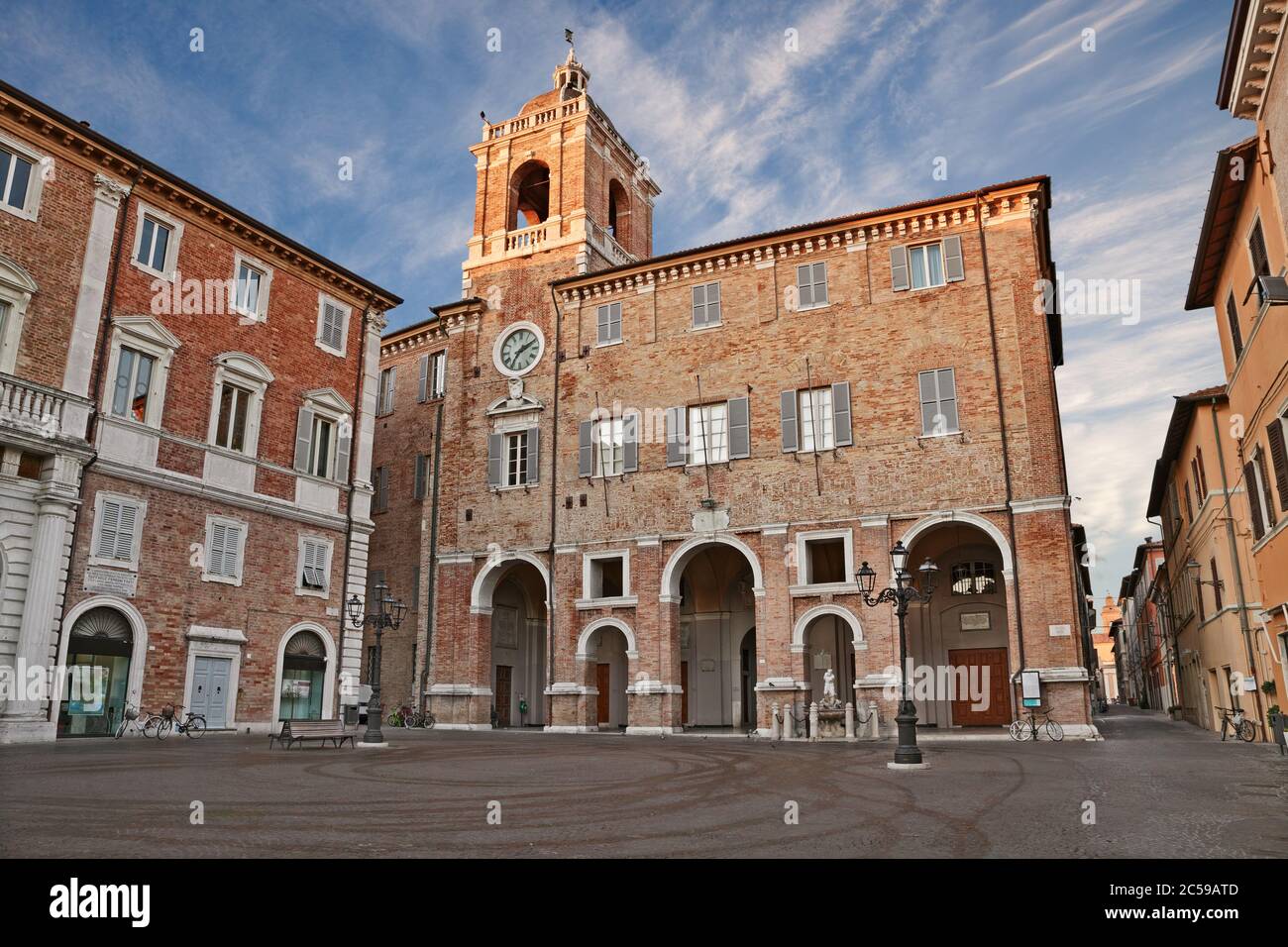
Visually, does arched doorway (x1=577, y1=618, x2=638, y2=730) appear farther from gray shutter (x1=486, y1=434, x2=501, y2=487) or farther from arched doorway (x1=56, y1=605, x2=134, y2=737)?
arched doorway (x1=56, y1=605, x2=134, y2=737)

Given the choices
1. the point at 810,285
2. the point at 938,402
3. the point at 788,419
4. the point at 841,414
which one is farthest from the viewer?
the point at 810,285

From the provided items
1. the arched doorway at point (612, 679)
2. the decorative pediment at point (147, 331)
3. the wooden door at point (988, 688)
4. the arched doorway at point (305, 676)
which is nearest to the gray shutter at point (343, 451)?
the arched doorway at point (305, 676)

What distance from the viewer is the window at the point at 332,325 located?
2834 cm

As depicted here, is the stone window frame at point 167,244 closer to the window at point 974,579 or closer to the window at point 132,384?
the window at point 132,384

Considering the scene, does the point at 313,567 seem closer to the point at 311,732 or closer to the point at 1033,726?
the point at 311,732

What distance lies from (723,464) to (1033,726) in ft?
38.3

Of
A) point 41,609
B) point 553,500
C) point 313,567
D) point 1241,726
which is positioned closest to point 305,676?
point 313,567

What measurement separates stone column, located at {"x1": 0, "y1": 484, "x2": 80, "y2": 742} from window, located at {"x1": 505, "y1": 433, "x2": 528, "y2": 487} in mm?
14640

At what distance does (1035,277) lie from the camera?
2631 cm

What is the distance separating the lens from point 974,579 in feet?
94.1

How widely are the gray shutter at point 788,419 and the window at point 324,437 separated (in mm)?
13867

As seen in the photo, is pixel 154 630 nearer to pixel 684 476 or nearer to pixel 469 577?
pixel 469 577
